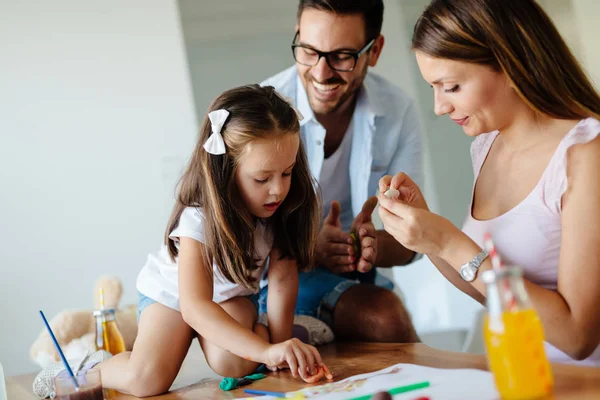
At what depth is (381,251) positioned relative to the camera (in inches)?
88.5

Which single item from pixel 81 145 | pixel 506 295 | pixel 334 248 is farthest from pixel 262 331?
pixel 81 145

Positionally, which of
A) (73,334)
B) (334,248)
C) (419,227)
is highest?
(419,227)

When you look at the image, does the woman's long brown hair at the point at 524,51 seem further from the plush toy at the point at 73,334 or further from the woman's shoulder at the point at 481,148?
the plush toy at the point at 73,334

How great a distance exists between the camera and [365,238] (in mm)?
1978

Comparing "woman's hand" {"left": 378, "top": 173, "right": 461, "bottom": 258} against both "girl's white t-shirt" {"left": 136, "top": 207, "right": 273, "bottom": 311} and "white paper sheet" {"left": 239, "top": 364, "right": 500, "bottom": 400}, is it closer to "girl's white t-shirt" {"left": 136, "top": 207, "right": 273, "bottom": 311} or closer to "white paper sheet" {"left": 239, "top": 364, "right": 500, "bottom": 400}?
"white paper sheet" {"left": 239, "top": 364, "right": 500, "bottom": 400}

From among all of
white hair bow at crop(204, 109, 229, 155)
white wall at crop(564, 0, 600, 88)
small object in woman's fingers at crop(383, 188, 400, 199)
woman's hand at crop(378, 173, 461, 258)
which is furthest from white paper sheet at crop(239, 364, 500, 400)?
white wall at crop(564, 0, 600, 88)

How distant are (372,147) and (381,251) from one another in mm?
380

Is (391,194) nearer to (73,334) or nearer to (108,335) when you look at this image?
(108,335)

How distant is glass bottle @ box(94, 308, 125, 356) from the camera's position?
6.78 feet

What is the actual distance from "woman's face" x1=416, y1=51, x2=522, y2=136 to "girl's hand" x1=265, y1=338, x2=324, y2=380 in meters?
0.58

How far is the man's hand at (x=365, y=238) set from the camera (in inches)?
77.7

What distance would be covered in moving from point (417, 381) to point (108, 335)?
1.08 metres

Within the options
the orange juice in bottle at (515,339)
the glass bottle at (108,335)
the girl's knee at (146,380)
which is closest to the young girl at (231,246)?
the girl's knee at (146,380)

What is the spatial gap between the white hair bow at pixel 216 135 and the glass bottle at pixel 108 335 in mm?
644
